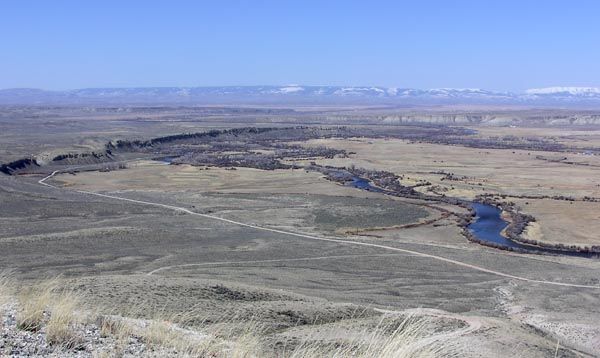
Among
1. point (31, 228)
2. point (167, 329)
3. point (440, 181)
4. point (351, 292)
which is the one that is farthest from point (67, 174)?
point (167, 329)

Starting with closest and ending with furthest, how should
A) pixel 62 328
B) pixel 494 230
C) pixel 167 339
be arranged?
pixel 62 328 < pixel 167 339 < pixel 494 230

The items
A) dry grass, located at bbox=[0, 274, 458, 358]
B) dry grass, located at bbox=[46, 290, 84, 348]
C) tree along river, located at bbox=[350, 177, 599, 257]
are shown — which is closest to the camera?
dry grass, located at bbox=[0, 274, 458, 358]

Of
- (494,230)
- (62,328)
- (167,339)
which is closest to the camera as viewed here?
(62,328)

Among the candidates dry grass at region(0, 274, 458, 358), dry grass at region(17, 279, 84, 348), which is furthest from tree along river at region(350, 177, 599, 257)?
dry grass at region(17, 279, 84, 348)

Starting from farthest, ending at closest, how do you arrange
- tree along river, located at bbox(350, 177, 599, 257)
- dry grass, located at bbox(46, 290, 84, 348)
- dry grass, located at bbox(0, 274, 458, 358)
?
tree along river, located at bbox(350, 177, 599, 257)
dry grass, located at bbox(46, 290, 84, 348)
dry grass, located at bbox(0, 274, 458, 358)

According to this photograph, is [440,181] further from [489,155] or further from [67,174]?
[67,174]

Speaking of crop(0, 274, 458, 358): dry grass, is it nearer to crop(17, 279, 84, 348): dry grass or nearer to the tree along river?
crop(17, 279, 84, 348): dry grass

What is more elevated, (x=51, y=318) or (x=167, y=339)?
(x=51, y=318)

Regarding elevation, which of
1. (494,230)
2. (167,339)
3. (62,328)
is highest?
(62,328)

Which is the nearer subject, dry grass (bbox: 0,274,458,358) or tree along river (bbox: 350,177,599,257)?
dry grass (bbox: 0,274,458,358)

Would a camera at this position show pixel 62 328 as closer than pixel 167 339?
Yes

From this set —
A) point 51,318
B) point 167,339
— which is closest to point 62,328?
point 51,318

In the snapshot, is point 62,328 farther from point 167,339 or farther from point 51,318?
point 167,339

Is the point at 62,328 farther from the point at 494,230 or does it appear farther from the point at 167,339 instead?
the point at 494,230
